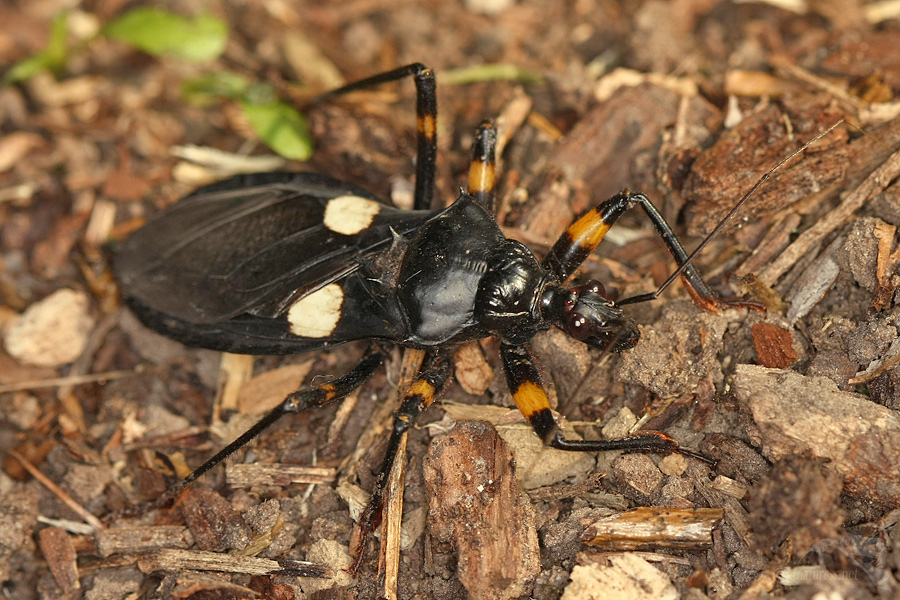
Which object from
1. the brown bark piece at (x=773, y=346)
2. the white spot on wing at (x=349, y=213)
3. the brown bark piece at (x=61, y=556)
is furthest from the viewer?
the white spot on wing at (x=349, y=213)

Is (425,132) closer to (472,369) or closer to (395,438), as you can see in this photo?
(472,369)

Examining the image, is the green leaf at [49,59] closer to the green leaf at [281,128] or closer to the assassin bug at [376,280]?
the green leaf at [281,128]

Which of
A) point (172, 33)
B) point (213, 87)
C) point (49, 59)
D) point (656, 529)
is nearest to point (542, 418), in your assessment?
point (656, 529)

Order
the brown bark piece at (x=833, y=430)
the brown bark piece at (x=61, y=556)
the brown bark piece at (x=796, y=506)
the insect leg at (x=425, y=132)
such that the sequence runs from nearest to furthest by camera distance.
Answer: the brown bark piece at (x=796, y=506) → the brown bark piece at (x=833, y=430) → the brown bark piece at (x=61, y=556) → the insect leg at (x=425, y=132)

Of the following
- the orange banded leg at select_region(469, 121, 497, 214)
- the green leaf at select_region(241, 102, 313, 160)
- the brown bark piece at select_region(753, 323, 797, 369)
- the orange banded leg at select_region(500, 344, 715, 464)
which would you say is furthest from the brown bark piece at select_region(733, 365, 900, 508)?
the green leaf at select_region(241, 102, 313, 160)

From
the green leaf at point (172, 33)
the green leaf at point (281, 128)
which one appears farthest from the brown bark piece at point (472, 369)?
the green leaf at point (172, 33)

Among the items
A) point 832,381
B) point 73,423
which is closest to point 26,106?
point 73,423

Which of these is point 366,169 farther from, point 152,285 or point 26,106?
point 26,106
